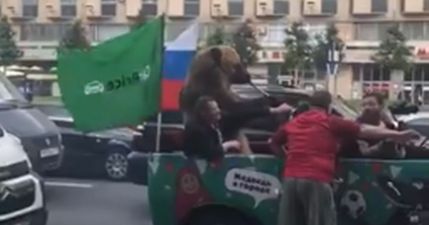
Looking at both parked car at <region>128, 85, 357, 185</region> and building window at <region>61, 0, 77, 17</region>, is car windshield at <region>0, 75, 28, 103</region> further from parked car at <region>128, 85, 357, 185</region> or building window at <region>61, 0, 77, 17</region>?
building window at <region>61, 0, 77, 17</region>

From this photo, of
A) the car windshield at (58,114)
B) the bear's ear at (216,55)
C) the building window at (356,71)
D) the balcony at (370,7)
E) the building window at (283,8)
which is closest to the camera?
the bear's ear at (216,55)

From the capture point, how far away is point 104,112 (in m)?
9.13

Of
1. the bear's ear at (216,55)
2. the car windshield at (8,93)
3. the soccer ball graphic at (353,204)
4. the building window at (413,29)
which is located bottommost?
the building window at (413,29)

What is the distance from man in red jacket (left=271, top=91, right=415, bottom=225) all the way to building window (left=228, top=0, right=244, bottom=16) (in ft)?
199

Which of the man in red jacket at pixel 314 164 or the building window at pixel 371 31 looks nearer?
the man in red jacket at pixel 314 164

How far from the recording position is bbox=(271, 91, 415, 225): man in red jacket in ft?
26.8

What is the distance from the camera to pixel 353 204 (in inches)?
328

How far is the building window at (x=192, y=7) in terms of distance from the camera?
68.9 meters

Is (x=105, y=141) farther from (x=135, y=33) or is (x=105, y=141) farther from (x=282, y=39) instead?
(x=282, y=39)

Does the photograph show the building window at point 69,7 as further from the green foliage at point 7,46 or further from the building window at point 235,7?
the building window at point 235,7

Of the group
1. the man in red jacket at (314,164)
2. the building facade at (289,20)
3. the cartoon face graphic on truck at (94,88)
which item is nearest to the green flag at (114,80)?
the cartoon face graphic on truck at (94,88)

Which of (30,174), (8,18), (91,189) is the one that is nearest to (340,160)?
(30,174)

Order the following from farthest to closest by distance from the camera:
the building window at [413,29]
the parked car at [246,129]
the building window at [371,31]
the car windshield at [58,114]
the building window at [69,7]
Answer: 1. the building window at [69,7]
2. the building window at [371,31]
3. the building window at [413,29]
4. the car windshield at [58,114]
5. the parked car at [246,129]

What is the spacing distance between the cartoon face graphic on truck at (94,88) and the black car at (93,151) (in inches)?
300
